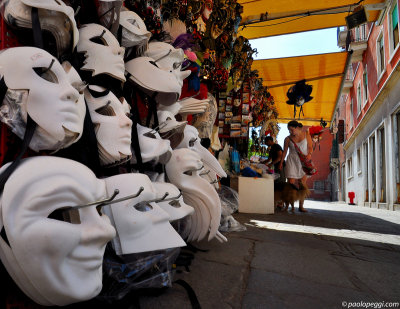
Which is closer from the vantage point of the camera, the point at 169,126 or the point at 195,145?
the point at 169,126

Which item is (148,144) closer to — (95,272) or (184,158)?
(184,158)

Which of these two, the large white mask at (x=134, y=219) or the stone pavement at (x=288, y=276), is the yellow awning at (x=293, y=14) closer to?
the stone pavement at (x=288, y=276)

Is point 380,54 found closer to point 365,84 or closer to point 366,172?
point 365,84

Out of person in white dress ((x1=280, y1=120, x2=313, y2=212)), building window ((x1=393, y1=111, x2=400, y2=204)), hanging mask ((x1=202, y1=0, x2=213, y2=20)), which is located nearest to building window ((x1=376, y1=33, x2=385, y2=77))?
building window ((x1=393, y1=111, x2=400, y2=204))

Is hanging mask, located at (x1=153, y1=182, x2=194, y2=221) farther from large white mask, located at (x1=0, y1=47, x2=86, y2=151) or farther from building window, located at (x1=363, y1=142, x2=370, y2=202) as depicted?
building window, located at (x1=363, y1=142, x2=370, y2=202)

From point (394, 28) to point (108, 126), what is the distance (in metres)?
8.40

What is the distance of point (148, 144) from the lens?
3.67 ft

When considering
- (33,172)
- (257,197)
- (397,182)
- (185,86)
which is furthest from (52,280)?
(397,182)

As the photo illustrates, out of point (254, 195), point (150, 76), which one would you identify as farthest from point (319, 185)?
point (150, 76)

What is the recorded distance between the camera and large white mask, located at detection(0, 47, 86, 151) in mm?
680

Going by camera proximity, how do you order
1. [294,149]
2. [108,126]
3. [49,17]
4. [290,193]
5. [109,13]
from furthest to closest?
1. [290,193]
2. [294,149]
3. [109,13]
4. [108,126]
5. [49,17]

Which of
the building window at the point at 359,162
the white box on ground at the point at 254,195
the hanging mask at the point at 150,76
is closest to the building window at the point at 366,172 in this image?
the building window at the point at 359,162

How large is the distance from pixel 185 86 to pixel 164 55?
0.54 metres

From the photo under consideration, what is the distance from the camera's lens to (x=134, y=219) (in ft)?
2.83
